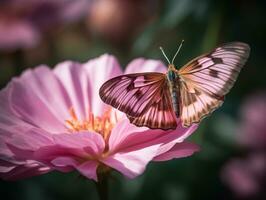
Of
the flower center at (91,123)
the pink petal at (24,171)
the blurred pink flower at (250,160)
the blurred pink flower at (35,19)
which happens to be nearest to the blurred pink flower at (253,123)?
the blurred pink flower at (250,160)

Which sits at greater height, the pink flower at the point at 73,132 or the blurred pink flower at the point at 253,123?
the pink flower at the point at 73,132

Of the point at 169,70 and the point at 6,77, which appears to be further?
the point at 6,77

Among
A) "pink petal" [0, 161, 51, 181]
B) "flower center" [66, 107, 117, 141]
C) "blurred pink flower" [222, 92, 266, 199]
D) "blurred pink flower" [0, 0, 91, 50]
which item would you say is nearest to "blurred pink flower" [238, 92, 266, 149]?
"blurred pink flower" [222, 92, 266, 199]

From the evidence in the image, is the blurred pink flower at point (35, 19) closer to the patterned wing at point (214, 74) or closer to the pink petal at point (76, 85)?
the pink petal at point (76, 85)

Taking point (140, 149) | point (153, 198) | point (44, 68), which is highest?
point (44, 68)

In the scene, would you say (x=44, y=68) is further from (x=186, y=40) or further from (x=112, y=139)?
(x=186, y=40)

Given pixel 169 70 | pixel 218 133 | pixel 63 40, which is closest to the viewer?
pixel 169 70

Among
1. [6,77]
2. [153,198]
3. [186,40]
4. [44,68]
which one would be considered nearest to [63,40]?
[6,77]
